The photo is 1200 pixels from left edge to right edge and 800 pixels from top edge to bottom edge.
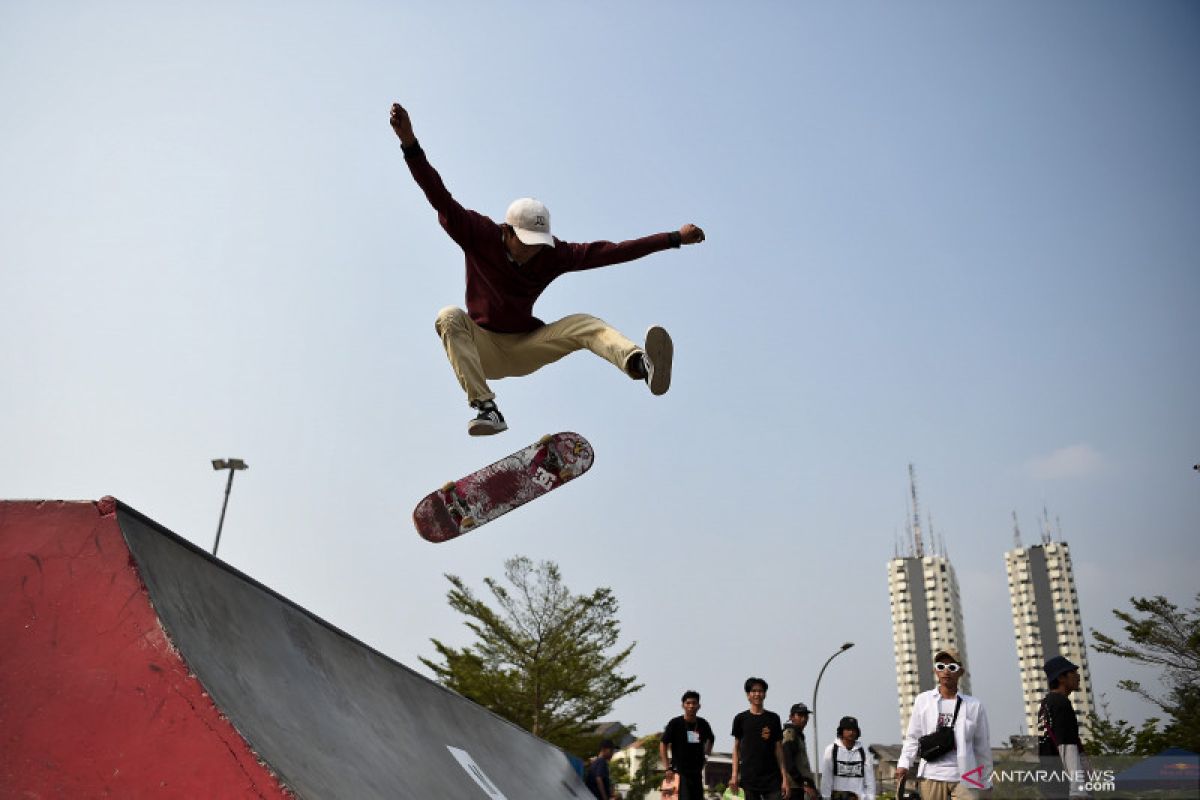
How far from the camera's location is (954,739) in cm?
528

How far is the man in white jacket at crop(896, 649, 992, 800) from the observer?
520cm

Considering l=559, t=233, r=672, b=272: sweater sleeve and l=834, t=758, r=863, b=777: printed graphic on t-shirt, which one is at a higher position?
l=559, t=233, r=672, b=272: sweater sleeve

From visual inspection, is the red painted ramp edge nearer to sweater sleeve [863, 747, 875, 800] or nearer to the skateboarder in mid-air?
the skateboarder in mid-air

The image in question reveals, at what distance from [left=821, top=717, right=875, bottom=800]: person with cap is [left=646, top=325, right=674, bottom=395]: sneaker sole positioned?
12.7 feet

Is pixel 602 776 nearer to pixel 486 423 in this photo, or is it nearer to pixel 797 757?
pixel 797 757

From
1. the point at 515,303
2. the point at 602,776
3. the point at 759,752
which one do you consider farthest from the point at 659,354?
the point at 602,776

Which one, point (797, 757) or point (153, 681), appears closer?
point (153, 681)

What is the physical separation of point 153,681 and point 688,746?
5.58 meters

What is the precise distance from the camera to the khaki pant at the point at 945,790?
509cm

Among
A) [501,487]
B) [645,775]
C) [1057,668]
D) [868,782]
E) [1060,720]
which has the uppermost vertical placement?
[501,487]

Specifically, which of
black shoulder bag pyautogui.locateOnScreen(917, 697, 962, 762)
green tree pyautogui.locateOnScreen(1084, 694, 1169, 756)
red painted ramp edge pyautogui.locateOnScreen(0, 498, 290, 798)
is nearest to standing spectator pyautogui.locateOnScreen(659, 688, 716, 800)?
black shoulder bag pyautogui.locateOnScreen(917, 697, 962, 762)

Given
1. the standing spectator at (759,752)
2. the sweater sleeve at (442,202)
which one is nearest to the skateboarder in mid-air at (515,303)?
the sweater sleeve at (442,202)

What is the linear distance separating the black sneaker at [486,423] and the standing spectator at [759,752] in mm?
3294

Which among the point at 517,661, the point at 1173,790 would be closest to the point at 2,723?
the point at 1173,790
